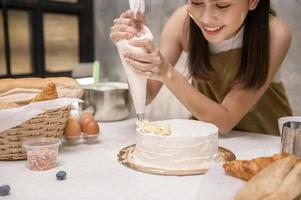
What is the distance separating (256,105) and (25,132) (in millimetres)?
1031

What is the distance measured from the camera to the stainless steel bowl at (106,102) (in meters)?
1.48

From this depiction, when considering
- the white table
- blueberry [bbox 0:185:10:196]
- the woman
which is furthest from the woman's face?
blueberry [bbox 0:185:10:196]

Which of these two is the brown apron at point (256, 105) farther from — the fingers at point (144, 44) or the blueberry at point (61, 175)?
the blueberry at point (61, 175)

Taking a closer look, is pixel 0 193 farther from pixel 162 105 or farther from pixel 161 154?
pixel 162 105

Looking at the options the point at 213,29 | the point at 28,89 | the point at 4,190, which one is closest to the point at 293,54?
the point at 213,29

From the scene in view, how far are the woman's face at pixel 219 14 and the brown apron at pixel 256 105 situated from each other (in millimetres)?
177

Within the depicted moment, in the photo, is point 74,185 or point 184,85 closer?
point 74,185

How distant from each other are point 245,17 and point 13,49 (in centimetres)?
144

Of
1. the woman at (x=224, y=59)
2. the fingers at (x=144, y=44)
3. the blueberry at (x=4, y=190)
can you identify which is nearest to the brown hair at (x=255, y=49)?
the woman at (x=224, y=59)

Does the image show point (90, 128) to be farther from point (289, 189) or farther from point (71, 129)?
point (289, 189)

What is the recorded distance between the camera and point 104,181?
876mm

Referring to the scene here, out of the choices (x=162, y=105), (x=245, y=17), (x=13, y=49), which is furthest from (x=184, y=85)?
(x=13, y=49)

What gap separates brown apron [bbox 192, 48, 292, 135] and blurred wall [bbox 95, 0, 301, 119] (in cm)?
35

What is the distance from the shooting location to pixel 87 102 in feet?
4.93
